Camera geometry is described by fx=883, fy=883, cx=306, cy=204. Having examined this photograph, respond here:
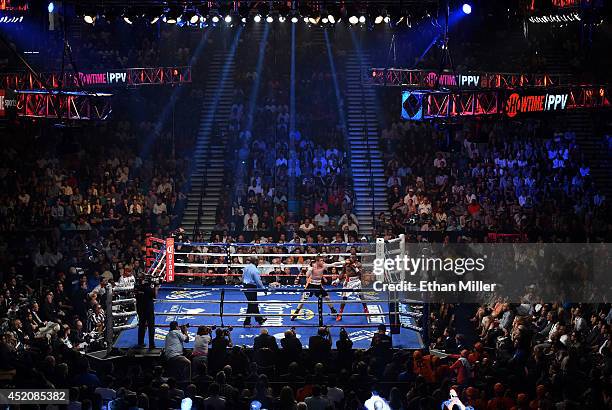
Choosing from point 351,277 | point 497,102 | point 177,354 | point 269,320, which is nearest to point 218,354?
point 177,354

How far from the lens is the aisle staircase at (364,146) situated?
24.0m

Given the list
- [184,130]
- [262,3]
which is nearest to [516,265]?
[262,3]

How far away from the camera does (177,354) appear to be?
44.1 feet

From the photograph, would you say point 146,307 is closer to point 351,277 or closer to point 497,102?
point 351,277

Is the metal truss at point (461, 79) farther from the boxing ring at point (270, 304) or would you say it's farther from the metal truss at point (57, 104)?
the metal truss at point (57, 104)

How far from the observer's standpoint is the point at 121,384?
42.4ft

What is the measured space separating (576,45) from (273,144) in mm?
10664

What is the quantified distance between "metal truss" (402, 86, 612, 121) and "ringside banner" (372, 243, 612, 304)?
3052mm

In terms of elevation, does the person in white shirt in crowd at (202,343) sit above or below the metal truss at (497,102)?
below

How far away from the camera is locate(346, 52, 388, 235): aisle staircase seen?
24031 mm

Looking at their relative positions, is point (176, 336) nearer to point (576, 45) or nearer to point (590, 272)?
point (590, 272)

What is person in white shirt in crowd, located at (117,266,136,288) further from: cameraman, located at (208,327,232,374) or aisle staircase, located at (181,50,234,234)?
aisle staircase, located at (181,50,234,234)

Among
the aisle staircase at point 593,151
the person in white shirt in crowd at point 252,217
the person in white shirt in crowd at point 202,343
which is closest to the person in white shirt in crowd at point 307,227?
the person in white shirt in crowd at point 252,217

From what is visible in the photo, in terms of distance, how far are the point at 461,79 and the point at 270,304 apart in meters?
9.51
